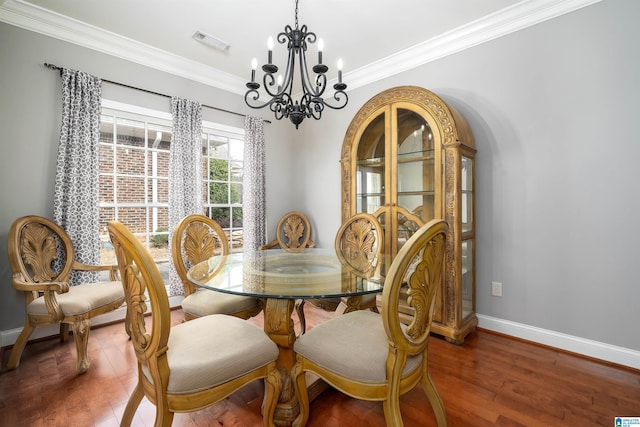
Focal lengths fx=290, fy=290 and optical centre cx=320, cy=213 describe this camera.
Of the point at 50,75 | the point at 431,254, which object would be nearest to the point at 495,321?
the point at 431,254

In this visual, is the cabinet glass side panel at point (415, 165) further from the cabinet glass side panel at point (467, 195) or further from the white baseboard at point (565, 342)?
the white baseboard at point (565, 342)

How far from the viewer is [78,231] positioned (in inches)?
101

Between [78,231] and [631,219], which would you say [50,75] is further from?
[631,219]

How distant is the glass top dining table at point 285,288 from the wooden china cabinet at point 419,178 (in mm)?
522

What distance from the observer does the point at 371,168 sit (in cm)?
303

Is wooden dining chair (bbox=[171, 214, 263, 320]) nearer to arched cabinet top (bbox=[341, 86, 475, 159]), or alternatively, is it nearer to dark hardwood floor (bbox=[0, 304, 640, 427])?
dark hardwood floor (bbox=[0, 304, 640, 427])

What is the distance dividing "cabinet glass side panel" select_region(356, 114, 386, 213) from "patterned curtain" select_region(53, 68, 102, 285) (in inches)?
98.3

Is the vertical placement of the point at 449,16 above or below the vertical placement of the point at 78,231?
above

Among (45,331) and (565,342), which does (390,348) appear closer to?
(565,342)

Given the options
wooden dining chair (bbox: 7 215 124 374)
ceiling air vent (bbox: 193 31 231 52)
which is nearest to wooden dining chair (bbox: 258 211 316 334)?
wooden dining chair (bbox: 7 215 124 374)

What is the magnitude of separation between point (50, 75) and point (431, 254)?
3.36 metres

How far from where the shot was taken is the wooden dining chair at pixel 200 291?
195 centimetres

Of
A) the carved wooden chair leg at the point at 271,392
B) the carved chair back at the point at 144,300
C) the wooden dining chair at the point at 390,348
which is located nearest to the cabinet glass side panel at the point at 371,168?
the wooden dining chair at the point at 390,348

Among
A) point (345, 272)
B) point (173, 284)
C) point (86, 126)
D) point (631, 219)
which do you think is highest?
point (86, 126)
